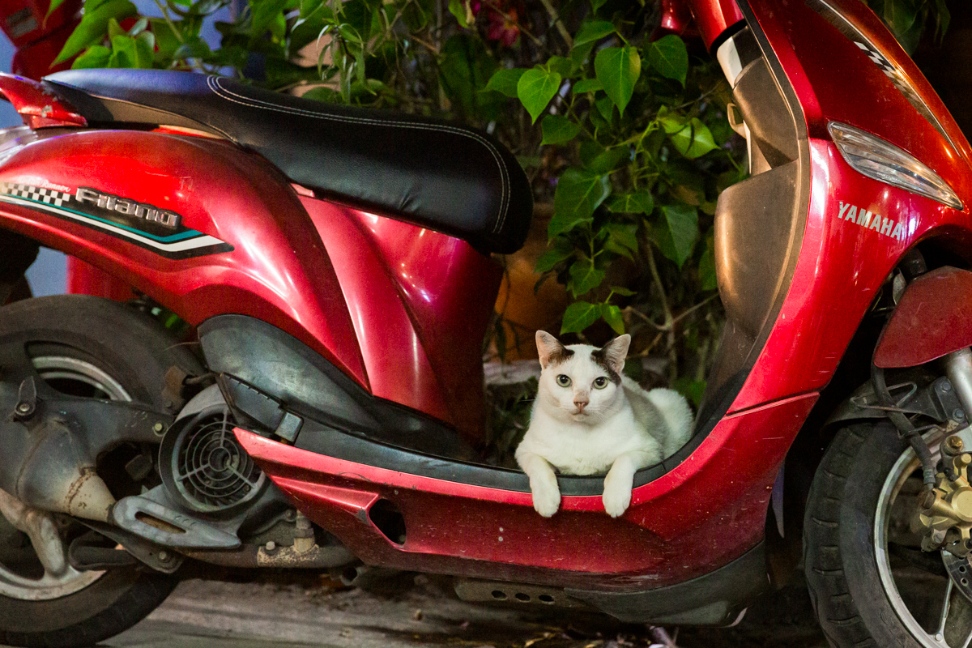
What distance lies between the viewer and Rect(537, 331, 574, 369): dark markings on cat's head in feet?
4.32

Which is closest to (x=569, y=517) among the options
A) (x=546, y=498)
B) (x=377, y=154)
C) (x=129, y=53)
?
(x=546, y=498)

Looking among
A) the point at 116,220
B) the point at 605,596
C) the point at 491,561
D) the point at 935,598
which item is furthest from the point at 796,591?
the point at 116,220

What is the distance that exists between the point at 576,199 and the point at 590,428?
48 centimetres

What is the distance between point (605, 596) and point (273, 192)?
76cm

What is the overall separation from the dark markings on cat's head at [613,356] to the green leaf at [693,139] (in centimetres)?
44

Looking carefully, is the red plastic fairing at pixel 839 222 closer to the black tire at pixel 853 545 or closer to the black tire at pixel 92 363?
the black tire at pixel 853 545

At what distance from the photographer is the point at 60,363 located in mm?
1354

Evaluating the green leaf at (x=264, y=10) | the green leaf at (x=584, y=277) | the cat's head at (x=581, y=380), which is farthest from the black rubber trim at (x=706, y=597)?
the green leaf at (x=264, y=10)

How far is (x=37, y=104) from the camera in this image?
129cm

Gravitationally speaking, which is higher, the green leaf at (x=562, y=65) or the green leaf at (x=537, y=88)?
the green leaf at (x=562, y=65)

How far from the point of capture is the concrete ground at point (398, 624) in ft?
4.76

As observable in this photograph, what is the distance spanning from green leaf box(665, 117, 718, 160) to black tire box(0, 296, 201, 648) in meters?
0.96

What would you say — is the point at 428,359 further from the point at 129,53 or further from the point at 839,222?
the point at 129,53

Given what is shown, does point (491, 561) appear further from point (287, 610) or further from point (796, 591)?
point (796, 591)
